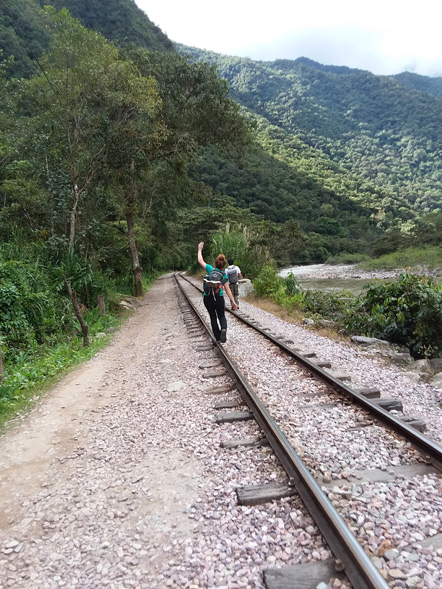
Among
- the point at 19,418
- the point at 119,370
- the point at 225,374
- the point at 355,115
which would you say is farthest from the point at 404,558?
the point at 355,115

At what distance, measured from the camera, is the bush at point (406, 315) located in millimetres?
7503

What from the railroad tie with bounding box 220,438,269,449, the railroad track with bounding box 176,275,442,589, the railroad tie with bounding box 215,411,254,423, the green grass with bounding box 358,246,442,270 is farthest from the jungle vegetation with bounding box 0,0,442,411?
the green grass with bounding box 358,246,442,270

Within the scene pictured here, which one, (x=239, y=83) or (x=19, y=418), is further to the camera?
(x=239, y=83)

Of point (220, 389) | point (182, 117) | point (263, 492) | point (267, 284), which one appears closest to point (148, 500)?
point (263, 492)

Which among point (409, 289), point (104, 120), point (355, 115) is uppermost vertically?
point (355, 115)

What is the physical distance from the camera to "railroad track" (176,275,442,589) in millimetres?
1933

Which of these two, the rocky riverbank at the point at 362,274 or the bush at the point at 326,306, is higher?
the bush at the point at 326,306

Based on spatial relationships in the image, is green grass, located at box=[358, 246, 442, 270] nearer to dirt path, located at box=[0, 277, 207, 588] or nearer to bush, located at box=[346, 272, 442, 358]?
bush, located at box=[346, 272, 442, 358]

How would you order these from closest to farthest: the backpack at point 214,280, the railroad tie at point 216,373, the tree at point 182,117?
the railroad tie at point 216,373
the backpack at point 214,280
the tree at point 182,117

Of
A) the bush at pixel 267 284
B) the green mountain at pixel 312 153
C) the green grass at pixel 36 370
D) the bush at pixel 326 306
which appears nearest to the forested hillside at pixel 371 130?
the green mountain at pixel 312 153

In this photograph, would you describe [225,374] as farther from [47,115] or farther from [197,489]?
[47,115]

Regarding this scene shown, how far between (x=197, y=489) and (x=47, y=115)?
12.8m

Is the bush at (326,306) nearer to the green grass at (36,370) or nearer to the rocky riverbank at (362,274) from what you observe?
the green grass at (36,370)

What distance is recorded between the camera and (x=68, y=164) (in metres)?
12.4
